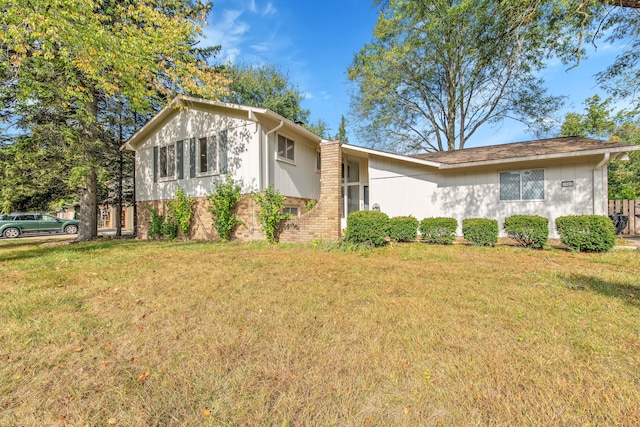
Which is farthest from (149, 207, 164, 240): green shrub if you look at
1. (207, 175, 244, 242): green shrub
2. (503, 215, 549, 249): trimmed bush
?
(503, 215, 549, 249): trimmed bush

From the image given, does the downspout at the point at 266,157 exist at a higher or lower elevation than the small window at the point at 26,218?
higher

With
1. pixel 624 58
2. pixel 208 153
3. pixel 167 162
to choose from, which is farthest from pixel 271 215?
pixel 624 58

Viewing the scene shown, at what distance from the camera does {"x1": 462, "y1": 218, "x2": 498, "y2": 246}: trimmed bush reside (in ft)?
27.0

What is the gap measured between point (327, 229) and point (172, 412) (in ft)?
24.4

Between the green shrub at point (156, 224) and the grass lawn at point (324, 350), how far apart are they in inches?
289

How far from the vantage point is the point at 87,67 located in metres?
8.28

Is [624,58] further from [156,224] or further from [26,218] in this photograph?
[26,218]

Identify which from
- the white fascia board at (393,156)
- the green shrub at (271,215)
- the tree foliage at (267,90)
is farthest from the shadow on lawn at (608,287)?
the tree foliage at (267,90)

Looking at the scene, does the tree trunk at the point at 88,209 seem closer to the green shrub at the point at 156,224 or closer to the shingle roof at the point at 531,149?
the green shrub at the point at 156,224

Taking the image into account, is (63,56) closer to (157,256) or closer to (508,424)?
(157,256)

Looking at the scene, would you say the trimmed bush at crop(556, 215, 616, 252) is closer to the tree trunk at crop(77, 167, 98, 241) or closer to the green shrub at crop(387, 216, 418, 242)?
the green shrub at crop(387, 216, 418, 242)

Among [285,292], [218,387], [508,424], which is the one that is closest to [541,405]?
[508,424]

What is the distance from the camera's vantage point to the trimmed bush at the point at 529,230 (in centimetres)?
776

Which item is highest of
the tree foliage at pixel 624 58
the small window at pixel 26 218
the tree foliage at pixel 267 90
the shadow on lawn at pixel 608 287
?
the tree foliage at pixel 267 90
